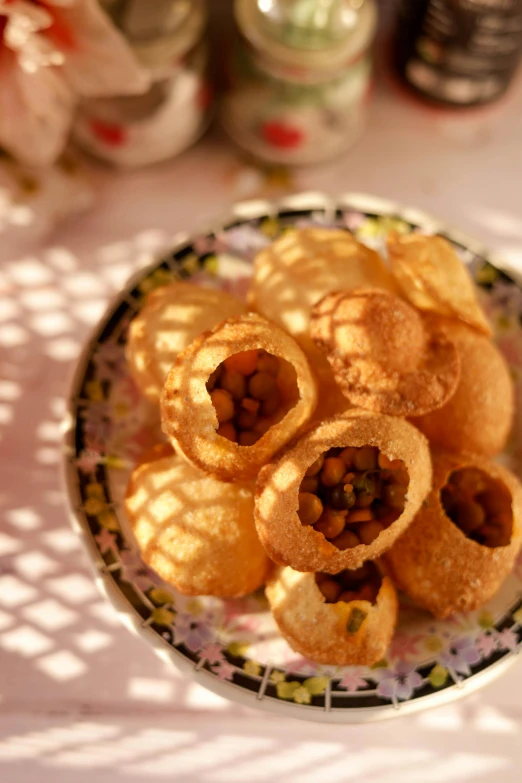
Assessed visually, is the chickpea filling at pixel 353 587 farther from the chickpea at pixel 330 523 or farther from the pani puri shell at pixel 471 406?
the pani puri shell at pixel 471 406

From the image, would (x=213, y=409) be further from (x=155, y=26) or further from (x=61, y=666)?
(x=155, y=26)

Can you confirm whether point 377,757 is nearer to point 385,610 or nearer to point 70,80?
point 385,610

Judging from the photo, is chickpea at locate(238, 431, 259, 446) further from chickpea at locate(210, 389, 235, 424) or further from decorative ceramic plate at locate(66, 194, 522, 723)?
decorative ceramic plate at locate(66, 194, 522, 723)

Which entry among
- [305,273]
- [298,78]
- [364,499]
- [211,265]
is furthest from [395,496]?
[298,78]

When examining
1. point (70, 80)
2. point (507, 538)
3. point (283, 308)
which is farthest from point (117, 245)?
point (507, 538)

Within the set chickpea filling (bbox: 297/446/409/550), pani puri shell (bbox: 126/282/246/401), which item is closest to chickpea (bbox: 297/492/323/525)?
chickpea filling (bbox: 297/446/409/550)
